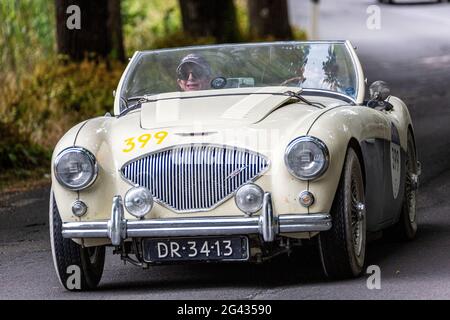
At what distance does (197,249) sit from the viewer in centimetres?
744

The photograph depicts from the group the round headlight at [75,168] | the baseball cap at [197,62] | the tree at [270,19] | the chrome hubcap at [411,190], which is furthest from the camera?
the tree at [270,19]

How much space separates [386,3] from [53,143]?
32726 mm

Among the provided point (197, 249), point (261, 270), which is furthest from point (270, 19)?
point (197, 249)

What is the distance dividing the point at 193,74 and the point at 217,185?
1.77 meters

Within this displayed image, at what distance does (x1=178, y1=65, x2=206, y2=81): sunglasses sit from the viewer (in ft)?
29.7

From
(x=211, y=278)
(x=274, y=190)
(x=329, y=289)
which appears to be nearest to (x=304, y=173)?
(x=274, y=190)

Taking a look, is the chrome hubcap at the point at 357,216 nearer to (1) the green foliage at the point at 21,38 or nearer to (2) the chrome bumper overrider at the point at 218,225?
(2) the chrome bumper overrider at the point at 218,225

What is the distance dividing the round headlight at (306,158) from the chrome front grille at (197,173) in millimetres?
151

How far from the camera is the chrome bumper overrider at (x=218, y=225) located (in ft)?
23.9

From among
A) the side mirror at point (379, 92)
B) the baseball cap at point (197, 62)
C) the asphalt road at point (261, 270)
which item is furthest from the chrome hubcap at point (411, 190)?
the baseball cap at point (197, 62)

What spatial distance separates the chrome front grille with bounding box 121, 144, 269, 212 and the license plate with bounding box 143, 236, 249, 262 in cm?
19

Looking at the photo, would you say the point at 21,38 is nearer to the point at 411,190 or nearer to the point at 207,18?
the point at 207,18

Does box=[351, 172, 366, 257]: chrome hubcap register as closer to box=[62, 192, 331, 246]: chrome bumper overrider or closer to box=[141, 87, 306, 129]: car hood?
box=[62, 192, 331, 246]: chrome bumper overrider

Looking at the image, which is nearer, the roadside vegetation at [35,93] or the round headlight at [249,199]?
the round headlight at [249,199]
